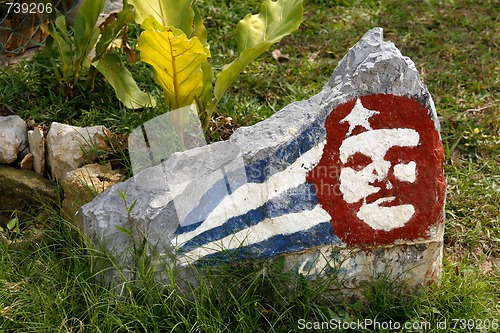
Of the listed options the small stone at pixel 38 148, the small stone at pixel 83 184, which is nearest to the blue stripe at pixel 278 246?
the small stone at pixel 83 184

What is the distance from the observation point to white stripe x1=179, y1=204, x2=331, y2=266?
2.65 m

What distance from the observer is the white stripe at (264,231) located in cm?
265

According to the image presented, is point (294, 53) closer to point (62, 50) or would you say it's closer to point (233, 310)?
point (62, 50)

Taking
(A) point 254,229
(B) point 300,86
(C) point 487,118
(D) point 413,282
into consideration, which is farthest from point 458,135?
(A) point 254,229

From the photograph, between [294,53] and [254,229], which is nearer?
[254,229]

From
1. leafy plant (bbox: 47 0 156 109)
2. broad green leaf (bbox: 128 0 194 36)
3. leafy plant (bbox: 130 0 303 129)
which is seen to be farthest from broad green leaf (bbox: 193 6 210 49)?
leafy plant (bbox: 47 0 156 109)

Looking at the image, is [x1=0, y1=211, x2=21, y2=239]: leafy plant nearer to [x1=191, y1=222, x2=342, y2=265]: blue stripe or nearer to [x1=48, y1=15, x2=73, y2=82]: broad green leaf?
[x1=48, y1=15, x2=73, y2=82]: broad green leaf

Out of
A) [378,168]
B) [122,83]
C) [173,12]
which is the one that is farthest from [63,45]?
[378,168]

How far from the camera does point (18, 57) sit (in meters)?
3.97

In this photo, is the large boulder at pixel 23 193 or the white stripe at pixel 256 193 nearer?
the white stripe at pixel 256 193

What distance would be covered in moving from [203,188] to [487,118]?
1828 millimetres

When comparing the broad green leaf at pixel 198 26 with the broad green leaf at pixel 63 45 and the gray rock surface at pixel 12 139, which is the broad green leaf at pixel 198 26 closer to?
the broad green leaf at pixel 63 45

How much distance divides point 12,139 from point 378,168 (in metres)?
1.69

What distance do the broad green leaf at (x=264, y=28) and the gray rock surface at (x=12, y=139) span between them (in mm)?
911
